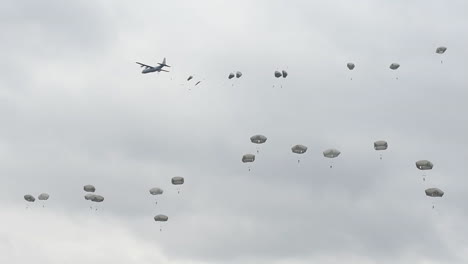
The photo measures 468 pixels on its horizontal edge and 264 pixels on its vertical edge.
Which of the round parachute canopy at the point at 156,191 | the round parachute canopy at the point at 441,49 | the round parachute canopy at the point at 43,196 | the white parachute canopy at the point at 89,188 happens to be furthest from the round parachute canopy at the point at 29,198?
the round parachute canopy at the point at 441,49

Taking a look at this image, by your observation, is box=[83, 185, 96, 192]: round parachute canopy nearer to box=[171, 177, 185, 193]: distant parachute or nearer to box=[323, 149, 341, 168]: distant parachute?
box=[171, 177, 185, 193]: distant parachute

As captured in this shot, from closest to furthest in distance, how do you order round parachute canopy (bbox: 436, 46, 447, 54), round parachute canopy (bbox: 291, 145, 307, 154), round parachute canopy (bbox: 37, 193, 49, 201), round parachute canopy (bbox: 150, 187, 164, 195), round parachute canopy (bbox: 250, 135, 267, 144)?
round parachute canopy (bbox: 436, 46, 447, 54) → round parachute canopy (bbox: 150, 187, 164, 195) → round parachute canopy (bbox: 291, 145, 307, 154) → round parachute canopy (bbox: 250, 135, 267, 144) → round parachute canopy (bbox: 37, 193, 49, 201)

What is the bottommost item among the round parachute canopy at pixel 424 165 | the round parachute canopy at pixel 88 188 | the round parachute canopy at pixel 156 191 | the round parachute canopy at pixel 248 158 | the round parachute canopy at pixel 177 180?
the round parachute canopy at pixel 156 191

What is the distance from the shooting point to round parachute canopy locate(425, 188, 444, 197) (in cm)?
15512

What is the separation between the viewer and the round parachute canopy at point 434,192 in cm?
15512

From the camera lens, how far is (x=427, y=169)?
154500mm

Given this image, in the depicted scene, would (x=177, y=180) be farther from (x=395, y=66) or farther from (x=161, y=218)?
(x=395, y=66)

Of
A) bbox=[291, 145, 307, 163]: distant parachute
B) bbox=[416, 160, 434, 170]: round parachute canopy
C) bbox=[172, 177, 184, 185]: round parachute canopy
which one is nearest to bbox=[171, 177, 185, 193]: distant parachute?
bbox=[172, 177, 184, 185]: round parachute canopy

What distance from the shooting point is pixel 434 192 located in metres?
156

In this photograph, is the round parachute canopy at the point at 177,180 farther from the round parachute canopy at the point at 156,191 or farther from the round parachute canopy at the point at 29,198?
the round parachute canopy at the point at 29,198

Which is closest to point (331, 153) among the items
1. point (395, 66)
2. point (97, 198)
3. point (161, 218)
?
point (395, 66)

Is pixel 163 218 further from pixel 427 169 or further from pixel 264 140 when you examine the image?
pixel 427 169

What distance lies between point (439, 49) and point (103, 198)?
83640 mm

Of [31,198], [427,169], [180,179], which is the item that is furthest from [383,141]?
[31,198]
